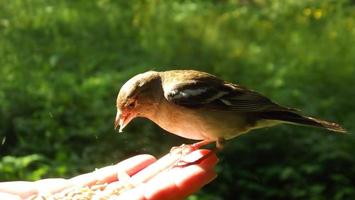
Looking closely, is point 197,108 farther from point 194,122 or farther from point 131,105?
point 131,105

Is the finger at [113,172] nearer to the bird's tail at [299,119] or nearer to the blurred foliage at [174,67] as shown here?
the bird's tail at [299,119]

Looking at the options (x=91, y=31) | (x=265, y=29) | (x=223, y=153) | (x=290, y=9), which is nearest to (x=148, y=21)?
(x=91, y=31)

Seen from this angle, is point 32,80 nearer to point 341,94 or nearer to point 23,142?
point 23,142

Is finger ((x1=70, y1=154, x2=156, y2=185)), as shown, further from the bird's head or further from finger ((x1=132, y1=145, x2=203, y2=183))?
the bird's head

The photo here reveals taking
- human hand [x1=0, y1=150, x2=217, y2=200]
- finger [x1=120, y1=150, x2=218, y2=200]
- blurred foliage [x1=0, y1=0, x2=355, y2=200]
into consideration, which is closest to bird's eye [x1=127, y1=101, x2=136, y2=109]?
human hand [x1=0, y1=150, x2=217, y2=200]

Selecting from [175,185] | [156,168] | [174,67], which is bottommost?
[174,67]

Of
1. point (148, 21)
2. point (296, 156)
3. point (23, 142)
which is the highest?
point (148, 21)

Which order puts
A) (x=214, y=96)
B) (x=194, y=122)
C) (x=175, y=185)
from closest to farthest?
(x=175, y=185) → (x=194, y=122) → (x=214, y=96)

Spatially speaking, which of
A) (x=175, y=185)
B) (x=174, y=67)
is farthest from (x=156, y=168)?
(x=174, y=67)
